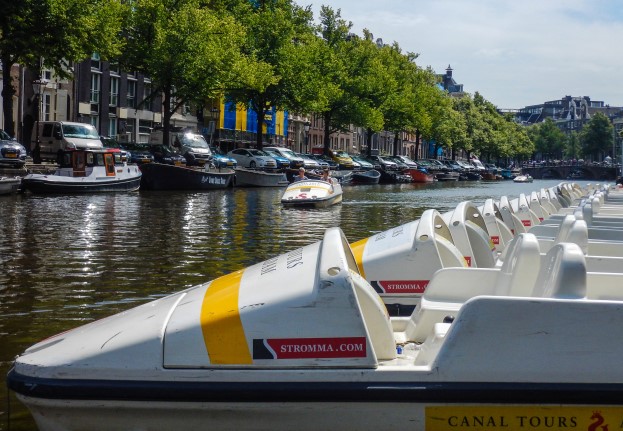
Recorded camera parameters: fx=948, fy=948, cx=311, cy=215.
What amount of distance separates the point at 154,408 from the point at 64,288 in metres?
7.06

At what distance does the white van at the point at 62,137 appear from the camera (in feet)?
129

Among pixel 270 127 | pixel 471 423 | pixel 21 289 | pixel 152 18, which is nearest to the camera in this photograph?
pixel 471 423

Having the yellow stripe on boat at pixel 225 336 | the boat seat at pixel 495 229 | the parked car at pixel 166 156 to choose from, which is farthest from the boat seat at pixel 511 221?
the parked car at pixel 166 156

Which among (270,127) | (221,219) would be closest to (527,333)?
(221,219)

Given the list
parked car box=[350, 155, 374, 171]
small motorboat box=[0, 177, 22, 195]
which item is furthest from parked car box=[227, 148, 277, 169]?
small motorboat box=[0, 177, 22, 195]

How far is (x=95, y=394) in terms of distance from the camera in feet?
14.7

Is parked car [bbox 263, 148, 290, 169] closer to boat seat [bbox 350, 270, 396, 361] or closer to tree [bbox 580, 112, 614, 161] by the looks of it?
boat seat [bbox 350, 270, 396, 361]

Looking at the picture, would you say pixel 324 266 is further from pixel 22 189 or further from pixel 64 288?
pixel 22 189

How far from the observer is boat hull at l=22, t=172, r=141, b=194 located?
32.0 m

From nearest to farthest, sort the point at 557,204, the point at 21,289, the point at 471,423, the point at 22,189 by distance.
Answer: the point at 471,423, the point at 21,289, the point at 557,204, the point at 22,189

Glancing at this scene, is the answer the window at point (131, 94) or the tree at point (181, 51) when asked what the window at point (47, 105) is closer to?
the tree at point (181, 51)

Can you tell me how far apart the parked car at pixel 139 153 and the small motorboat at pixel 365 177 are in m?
18.9

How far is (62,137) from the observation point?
39406 mm

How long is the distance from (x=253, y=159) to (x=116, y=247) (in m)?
36.7
